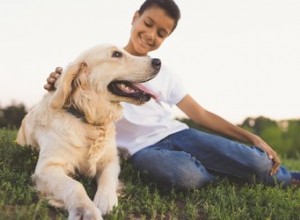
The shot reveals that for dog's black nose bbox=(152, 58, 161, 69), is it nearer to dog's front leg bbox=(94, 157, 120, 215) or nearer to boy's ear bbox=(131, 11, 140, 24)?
dog's front leg bbox=(94, 157, 120, 215)

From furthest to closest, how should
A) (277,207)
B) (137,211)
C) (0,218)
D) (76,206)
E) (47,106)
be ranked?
1. (47,106)
2. (277,207)
3. (137,211)
4. (76,206)
5. (0,218)

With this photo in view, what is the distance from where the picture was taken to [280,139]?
17.5 m

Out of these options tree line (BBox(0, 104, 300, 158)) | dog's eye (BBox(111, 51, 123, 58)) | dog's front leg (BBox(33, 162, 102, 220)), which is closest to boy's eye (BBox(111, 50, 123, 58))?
dog's eye (BBox(111, 51, 123, 58))

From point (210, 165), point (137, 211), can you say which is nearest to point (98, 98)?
point (137, 211)

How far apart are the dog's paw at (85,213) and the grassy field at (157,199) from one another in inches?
3.3

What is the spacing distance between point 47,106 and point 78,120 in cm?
35

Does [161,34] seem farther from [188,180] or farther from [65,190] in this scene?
[65,190]

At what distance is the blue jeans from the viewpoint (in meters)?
4.62

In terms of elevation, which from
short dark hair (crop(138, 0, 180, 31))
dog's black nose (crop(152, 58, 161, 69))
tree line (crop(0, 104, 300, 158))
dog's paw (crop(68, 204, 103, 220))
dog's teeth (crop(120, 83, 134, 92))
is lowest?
tree line (crop(0, 104, 300, 158))

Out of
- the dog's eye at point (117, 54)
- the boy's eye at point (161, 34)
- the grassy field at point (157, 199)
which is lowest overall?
the grassy field at point (157, 199)

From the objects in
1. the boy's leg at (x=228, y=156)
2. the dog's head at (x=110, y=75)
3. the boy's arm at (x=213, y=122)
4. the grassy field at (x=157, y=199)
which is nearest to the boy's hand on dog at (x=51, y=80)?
the dog's head at (x=110, y=75)

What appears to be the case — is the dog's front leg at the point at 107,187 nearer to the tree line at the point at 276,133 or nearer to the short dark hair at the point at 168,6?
the short dark hair at the point at 168,6

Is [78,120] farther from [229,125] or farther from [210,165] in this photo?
[229,125]

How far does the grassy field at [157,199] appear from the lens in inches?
139
